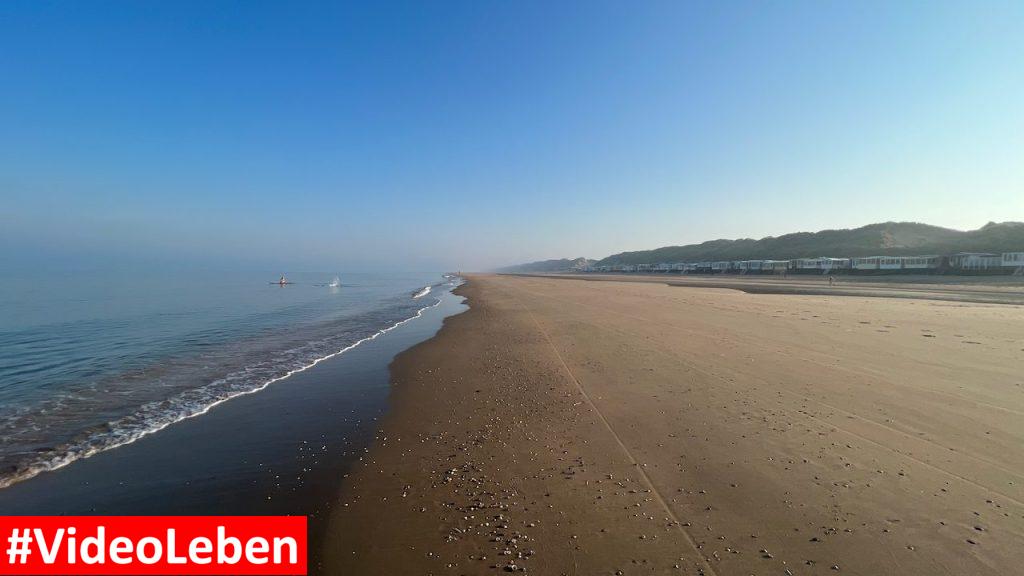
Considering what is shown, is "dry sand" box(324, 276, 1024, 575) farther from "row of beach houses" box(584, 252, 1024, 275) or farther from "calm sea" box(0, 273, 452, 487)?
"row of beach houses" box(584, 252, 1024, 275)

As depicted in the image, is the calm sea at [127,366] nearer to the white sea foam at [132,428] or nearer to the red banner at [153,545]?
the white sea foam at [132,428]

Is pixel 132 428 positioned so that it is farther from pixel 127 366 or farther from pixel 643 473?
pixel 643 473

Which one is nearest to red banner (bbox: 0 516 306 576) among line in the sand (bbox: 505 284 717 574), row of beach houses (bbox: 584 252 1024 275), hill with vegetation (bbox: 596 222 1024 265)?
line in the sand (bbox: 505 284 717 574)

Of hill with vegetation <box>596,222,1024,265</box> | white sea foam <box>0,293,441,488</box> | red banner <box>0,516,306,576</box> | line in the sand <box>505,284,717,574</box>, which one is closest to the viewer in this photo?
line in the sand <box>505,284,717,574</box>

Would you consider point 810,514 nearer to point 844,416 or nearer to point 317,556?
point 844,416

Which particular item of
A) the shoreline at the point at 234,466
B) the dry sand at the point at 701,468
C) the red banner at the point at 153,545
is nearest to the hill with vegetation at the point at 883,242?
the dry sand at the point at 701,468

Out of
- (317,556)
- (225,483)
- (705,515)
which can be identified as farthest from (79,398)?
(705,515)
